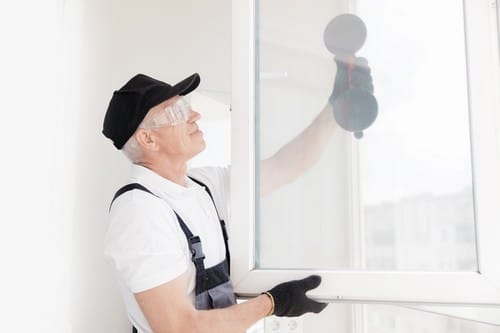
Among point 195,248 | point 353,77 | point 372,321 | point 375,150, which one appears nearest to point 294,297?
point 195,248

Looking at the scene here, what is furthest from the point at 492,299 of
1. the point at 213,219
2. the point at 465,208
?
the point at 213,219

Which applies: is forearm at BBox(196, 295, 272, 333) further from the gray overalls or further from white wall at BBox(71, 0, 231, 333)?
white wall at BBox(71, 0, 231, 333)

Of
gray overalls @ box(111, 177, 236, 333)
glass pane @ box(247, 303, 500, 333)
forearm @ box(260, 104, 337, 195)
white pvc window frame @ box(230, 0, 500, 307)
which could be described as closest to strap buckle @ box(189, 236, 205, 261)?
gray overalls @ box(111, 177, 236, 333)

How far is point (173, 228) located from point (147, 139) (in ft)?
0.88

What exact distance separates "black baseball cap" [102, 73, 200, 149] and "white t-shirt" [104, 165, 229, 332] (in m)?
0.11

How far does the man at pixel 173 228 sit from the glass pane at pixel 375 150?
0.05m

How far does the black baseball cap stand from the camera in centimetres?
129

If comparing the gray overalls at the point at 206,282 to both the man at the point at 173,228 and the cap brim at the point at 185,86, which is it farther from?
the cap brim at the point at 185,86

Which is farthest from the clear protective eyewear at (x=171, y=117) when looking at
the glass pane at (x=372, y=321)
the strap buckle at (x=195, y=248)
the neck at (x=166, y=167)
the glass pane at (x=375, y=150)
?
the glass pane at (x=372, y=321)

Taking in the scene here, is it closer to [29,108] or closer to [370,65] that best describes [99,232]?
[29,108]

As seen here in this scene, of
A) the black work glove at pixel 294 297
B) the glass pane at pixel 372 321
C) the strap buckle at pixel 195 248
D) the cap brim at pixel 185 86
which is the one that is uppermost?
the cap brim at pixel 185 86

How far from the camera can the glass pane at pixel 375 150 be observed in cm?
116

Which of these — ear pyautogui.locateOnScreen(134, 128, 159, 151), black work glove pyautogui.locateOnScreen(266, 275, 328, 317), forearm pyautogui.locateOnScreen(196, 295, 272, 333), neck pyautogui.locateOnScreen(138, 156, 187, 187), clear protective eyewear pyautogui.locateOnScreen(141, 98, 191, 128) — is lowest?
forearm pyautogui.locateOnScreen(196, 295, 272, 333)

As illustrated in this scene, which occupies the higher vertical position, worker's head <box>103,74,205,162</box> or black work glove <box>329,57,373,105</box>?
black work glove <box>329,57,373,105</box>
